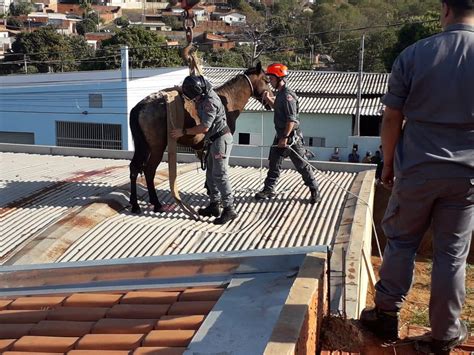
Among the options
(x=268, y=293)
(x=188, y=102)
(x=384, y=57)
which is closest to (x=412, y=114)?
(x=268, y=293)

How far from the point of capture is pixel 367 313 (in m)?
3.91

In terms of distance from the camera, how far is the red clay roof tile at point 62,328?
3.46m

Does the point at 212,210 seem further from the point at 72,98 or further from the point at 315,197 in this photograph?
the point at 72,98

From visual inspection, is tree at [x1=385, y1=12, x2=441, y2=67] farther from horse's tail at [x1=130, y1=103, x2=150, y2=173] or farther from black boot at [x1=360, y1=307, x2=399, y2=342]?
black boot at [x1=360, y1=307, x2=399, y2=342]

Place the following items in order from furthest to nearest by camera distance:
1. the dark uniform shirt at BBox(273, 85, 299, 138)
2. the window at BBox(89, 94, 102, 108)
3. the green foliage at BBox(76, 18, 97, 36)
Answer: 1. the green foliage at BBox(76, 18, 97, 36)
2. the window at BBox(89, 94, 102, 108)
3. the dark uniform shirt at BBox(273, 85, 299, 138)

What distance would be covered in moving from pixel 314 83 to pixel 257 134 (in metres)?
4.16

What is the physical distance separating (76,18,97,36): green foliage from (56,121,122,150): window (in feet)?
150

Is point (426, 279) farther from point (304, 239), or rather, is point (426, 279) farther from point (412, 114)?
point (412, 114)

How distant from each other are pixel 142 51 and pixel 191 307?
36.1 meters

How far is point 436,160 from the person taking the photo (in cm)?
338

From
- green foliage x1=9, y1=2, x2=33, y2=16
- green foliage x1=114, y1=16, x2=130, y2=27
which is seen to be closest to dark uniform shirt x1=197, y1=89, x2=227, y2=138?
green foliage x1=114, y1=16, x2=130, y2=27

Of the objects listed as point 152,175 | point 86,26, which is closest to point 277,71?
point 152,175

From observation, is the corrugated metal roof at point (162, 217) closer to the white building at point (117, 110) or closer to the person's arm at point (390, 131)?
the person's arm at point (390, 131)

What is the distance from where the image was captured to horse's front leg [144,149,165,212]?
8891mm
